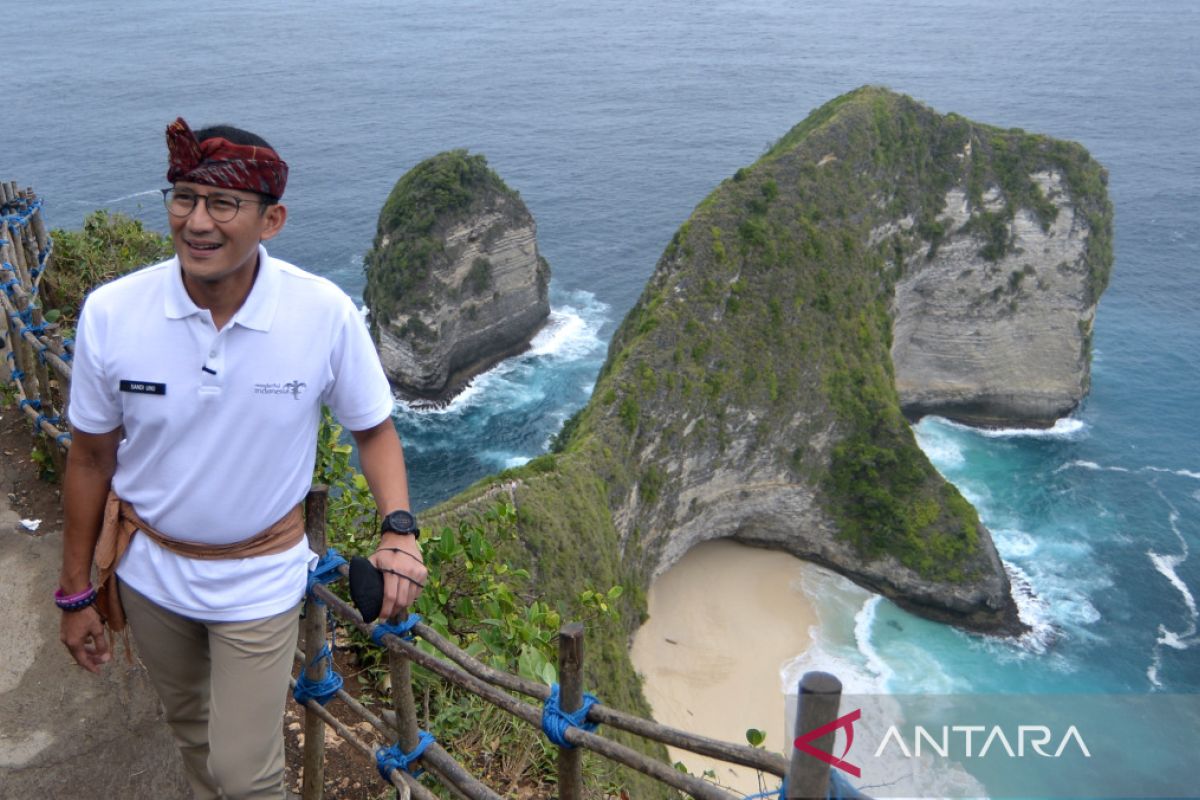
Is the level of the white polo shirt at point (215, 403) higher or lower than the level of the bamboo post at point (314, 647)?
higher

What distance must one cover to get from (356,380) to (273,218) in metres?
0.80

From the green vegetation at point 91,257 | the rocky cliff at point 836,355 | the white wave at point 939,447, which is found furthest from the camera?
the white wave at point 939,447

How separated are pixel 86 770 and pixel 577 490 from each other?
77.1 ft

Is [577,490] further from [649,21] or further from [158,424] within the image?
[649,21]

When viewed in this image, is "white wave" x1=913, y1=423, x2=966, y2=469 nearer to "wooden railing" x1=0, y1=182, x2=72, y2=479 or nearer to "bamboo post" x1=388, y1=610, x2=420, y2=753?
A: "wooden railing" x1=0, y1=182, x2=72, y2=479

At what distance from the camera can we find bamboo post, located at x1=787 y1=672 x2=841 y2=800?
10.8 ft

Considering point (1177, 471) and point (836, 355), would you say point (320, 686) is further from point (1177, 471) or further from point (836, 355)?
point (1177, 471)

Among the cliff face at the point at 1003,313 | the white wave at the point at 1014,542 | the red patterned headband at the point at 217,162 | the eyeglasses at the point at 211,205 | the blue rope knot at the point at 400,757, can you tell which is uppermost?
the red patterned headband at the point at 217,162

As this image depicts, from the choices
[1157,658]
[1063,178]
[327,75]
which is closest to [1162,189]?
[1063,178]

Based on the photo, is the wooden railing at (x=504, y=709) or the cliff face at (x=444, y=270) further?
the cliff face at (x=444, y=270)

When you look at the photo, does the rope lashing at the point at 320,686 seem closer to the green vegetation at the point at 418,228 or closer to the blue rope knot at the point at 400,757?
the blue rope knot at the point at 400,757

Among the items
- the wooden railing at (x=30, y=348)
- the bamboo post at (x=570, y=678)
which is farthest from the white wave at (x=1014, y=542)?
Answer: the bamboo post at (x=570, y=678)

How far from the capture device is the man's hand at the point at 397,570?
4.57m

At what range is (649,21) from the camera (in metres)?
139
